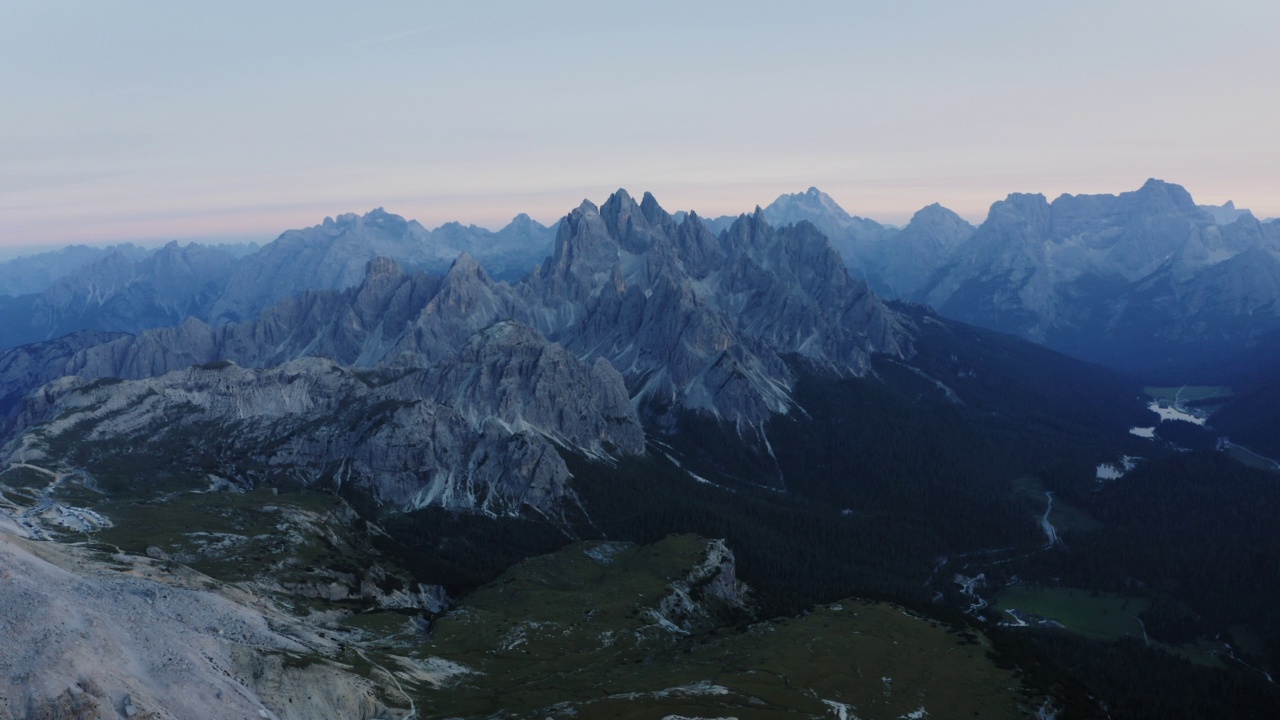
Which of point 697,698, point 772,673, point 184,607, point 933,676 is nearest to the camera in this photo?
point 184,607

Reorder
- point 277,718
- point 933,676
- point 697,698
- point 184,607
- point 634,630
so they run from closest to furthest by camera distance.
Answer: point 277,718 → point 184,607 → point 697,698 → point 933,676 → point 634,630

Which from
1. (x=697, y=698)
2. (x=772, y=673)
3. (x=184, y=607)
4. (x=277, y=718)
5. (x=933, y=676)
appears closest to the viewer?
(x=277, y=718)

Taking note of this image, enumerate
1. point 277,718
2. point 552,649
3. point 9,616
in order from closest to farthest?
point 9,616 < point 277,718 < point 552,649

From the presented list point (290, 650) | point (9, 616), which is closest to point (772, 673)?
point (290, 650)

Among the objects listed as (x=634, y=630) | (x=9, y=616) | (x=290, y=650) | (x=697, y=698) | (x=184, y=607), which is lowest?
(x=634, y=630)

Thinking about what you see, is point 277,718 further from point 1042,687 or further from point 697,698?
point 1042,687

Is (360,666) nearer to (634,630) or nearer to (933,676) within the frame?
(634,630)

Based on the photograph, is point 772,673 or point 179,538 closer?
point 772,673

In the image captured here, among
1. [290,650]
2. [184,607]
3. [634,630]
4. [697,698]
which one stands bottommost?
[634,630]

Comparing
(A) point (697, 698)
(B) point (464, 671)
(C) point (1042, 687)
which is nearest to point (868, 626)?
(C) point (1042, 687)

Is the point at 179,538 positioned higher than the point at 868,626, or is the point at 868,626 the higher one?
the point at 179,538
